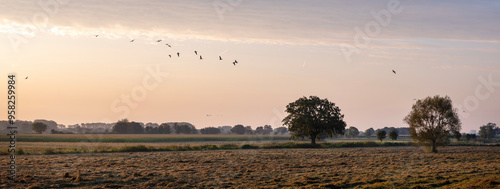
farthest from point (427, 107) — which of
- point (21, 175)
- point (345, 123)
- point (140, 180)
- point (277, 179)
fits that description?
point (21, 175)

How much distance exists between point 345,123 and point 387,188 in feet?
210

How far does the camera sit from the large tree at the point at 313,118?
85.6 metres

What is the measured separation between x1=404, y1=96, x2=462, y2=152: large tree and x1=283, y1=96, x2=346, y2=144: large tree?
22941mm

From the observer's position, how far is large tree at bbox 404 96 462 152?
208 ft

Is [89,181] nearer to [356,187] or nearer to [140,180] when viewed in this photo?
[140,180]

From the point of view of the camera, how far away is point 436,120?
6347cm

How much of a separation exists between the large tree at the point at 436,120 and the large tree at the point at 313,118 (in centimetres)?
2294

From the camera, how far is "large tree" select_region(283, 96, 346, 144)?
85.6 m

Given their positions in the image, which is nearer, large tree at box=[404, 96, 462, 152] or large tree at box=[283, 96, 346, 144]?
large tree at box=[404, 96, 462, 152]

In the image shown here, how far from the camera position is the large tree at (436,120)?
63.2 m

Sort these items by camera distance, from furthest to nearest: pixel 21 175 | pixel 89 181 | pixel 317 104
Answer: pixel 317 104 < pixel 21 175 < pixel 89 181

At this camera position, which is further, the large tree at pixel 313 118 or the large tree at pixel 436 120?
the large tree at pixel 313 118

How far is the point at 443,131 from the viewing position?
6338 centimetres

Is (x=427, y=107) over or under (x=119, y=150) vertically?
over
